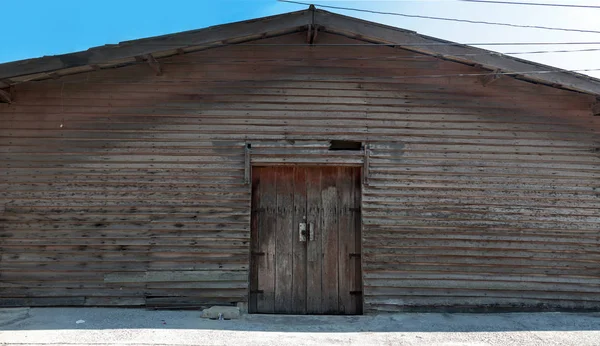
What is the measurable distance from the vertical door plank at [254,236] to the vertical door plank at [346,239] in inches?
48.6

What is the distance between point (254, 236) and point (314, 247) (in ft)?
3.01

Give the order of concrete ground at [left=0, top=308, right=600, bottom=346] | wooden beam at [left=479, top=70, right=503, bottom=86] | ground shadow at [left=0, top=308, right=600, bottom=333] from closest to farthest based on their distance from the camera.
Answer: concrete ground at [left=0, top=308, right=600, bottom=346] < ground shadow at [left=0, top=308, right=600, bottom=333] < wooden beam at [left=479, top=70, right=503, bottom=86]

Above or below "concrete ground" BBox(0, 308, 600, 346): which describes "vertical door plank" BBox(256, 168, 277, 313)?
above

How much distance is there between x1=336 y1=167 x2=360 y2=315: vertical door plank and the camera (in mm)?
7432

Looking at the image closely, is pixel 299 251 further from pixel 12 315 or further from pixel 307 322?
pixel 12 315

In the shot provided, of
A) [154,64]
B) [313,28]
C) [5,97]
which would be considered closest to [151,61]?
[154,64]

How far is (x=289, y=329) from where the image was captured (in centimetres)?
616

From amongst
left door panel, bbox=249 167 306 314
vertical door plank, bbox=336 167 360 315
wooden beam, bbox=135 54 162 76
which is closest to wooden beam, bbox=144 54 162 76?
wooden beam, bbox=135 54 162 76

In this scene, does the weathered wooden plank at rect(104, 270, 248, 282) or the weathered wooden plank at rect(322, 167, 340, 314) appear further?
the weathered wooden plank at rect(322, 167, 340, 314)

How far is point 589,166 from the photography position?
7578 mm

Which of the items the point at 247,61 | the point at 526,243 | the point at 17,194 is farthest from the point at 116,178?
the point at 526,243

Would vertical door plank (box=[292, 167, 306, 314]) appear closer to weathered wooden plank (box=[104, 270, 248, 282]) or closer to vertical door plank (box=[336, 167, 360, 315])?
vertical door plank (box=[336, 167, 360, 315])

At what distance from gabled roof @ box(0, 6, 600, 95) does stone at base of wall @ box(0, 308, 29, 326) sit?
3.12m

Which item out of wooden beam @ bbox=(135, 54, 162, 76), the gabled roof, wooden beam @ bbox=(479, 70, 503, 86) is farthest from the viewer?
wooden beam @ bbox=(479, 70, 503, 86)
